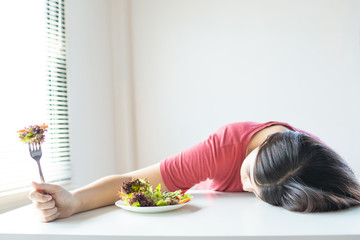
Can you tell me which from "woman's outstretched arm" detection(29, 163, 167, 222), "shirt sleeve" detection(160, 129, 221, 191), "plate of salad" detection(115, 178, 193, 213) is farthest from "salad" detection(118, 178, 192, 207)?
"shirt sleeve" detection(160, 129, 221, 191)

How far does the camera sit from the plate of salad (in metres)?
0.99

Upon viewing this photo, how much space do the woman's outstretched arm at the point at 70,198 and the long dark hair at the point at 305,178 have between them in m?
0.46

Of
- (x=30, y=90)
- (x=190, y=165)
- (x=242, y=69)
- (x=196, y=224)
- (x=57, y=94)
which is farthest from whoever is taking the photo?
(x=242, y=69)

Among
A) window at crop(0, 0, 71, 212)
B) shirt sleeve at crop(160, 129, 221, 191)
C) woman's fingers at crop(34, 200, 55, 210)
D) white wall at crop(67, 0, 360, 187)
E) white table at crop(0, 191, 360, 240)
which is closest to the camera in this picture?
white table at crop(0, 191, 360, 240)

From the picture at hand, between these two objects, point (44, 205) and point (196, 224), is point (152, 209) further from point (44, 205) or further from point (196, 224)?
point (44, 205)

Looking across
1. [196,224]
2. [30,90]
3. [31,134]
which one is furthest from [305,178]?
[30,90]

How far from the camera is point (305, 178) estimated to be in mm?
994

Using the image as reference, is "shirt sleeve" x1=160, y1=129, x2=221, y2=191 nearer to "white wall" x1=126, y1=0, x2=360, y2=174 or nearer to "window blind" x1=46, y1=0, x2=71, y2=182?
"window blind" x1=46, y1=0, x2=71, y2=182

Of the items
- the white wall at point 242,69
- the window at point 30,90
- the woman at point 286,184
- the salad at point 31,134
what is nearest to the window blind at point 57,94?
the window at point 30,90

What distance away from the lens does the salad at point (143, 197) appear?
1.01 meters

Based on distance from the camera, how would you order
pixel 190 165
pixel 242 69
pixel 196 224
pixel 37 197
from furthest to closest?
pixel 242 69 < pixel 190 165 < pixel 37 197 < pixel 196 224

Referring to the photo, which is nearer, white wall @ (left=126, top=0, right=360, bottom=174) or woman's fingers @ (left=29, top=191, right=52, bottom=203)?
woman's fingers @ (left=29, top=191, right=52, bottom=203)

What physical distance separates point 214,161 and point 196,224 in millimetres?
456

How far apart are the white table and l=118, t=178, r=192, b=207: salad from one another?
3cm
